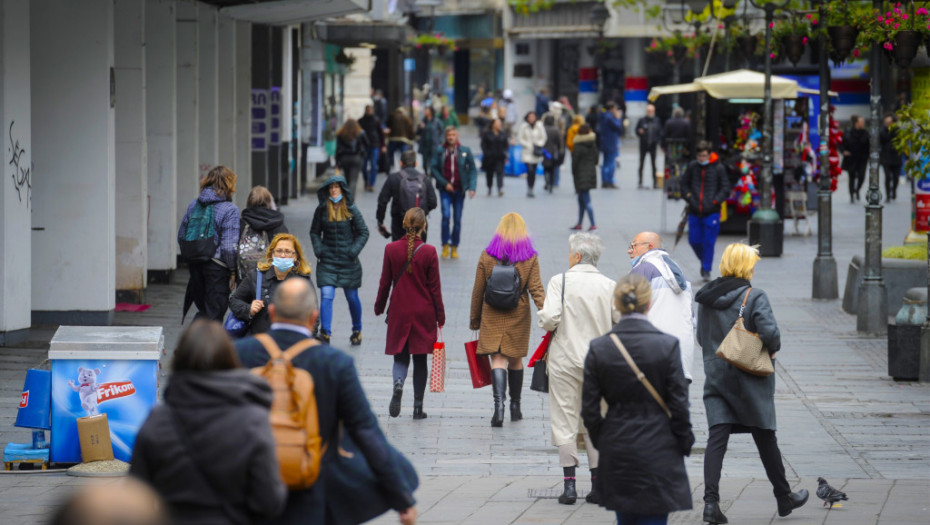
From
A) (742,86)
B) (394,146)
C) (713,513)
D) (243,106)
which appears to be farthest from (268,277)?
(394,146)

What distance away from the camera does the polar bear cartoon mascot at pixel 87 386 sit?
28.6 feet

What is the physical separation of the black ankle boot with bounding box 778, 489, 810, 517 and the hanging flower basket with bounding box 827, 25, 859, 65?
367 inches

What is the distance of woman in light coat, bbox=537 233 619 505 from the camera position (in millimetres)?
8578

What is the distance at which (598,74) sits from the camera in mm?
59781

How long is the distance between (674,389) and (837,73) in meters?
48.5

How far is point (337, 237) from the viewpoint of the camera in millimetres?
12820

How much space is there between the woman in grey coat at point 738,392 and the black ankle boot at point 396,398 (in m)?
3.14

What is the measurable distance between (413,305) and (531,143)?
20.5m

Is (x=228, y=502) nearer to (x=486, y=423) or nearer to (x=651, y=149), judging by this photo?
(x=486, y=423)

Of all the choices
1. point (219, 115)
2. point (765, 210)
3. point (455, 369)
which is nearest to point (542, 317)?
point (455, 369)

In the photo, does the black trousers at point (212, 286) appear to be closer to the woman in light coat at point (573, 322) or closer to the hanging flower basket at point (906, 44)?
the woman in light coat at point (573, 322)

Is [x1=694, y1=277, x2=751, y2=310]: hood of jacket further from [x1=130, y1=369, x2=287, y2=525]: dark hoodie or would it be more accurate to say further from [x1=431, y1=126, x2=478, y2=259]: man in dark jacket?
[x1=431, y1=126, x2=478, y2=259]: man in dark jacket

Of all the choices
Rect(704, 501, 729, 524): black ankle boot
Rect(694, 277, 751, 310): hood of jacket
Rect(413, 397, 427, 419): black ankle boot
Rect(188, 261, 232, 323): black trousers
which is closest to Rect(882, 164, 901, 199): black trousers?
Rect(188, 261, 232, 323): black trousers

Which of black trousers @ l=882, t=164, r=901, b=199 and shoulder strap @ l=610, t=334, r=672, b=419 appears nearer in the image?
shoulder strap @ l=610, t=334, r=672, b=419
